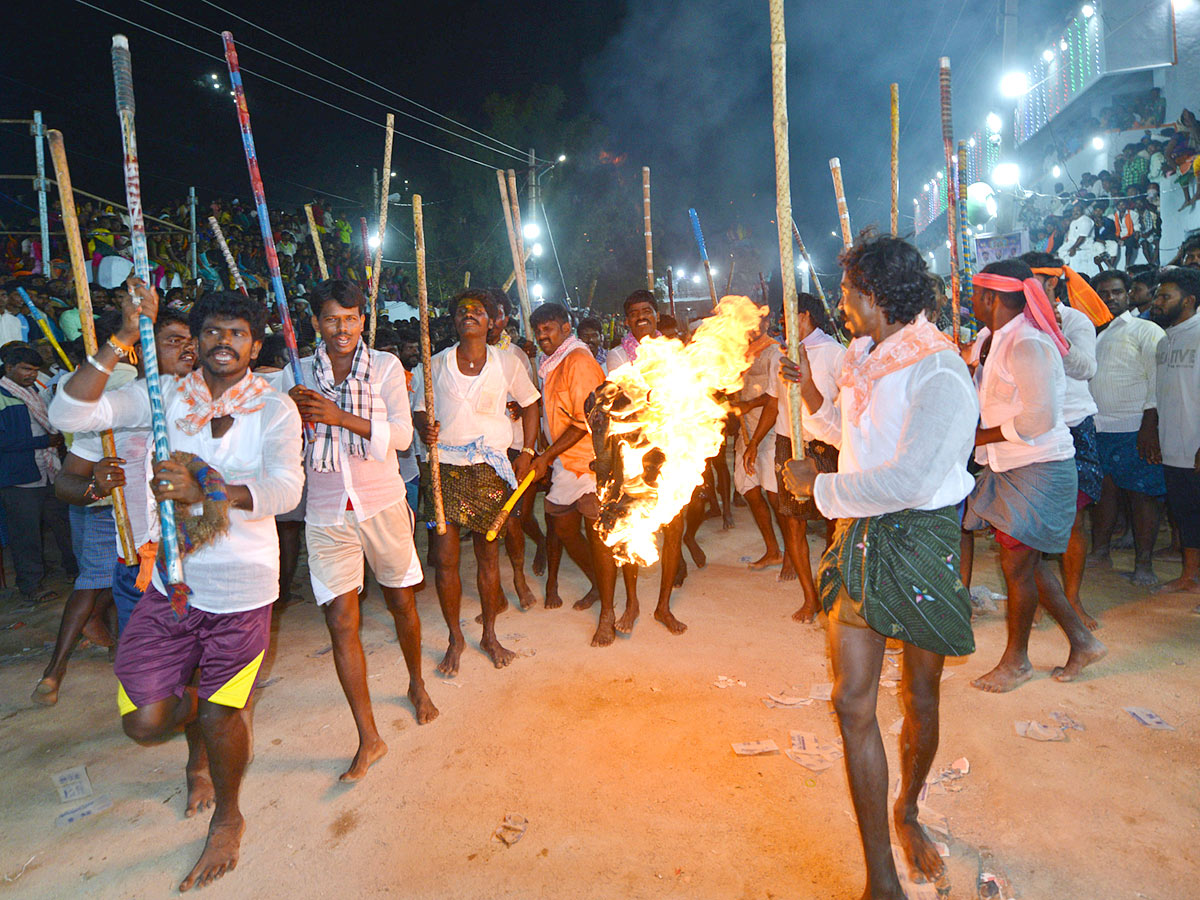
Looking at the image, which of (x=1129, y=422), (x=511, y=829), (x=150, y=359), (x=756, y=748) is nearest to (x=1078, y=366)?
(x=1129, y=422)

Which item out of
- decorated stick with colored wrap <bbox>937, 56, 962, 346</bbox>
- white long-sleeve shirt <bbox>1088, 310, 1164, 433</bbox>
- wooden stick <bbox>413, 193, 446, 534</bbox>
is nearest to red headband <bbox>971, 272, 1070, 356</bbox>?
decorated stick with colored wrap <bbox>937, 56, 962, 346</bbox>

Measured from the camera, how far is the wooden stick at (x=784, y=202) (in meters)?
2.78

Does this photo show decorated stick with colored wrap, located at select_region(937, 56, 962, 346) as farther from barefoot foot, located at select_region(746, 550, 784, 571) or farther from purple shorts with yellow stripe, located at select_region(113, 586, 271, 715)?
purple shorts with yellow stripe, located at select_region(113, 586, 271, 715)

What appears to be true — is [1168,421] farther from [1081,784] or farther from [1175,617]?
[1081,784]

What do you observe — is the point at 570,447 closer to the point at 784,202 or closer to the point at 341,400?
the point at 341,400

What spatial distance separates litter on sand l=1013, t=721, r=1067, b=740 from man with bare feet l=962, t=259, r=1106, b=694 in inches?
14.2

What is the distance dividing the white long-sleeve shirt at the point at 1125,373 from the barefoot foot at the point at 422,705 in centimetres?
572

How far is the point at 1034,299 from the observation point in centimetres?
359

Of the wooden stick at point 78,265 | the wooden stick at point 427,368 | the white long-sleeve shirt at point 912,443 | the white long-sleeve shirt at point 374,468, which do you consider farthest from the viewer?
the wooden stick at point 427,368

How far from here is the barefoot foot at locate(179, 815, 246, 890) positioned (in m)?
2.82

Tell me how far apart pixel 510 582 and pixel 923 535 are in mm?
4704

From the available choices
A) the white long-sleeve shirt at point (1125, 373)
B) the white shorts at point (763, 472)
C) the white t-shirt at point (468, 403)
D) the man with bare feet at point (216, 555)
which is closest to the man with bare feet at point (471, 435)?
the white t-shirt at point (468, 403)

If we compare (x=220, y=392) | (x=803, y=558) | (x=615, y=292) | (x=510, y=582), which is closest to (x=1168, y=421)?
(x=803, y=558)

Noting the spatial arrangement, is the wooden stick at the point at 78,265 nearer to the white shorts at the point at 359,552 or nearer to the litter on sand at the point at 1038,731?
the white shorts at the point at 359,552
